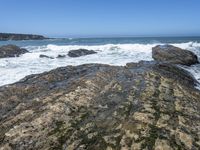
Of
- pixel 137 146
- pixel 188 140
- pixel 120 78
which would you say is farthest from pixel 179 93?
pixel 137 146

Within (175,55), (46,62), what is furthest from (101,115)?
(46,62)

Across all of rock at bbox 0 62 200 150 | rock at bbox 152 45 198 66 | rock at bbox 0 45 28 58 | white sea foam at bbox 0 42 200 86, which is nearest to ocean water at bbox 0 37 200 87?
white sea foam at bbox 0 42 200 86

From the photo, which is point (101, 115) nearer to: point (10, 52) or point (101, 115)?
point (101, 115)

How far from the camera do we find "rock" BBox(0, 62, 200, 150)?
142 inches

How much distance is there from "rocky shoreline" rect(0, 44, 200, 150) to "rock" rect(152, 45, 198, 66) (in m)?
12.3

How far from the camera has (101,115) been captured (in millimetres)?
4211

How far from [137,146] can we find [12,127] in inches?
67.4

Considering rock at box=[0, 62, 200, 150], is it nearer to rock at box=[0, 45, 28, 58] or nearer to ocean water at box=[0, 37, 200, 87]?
ocean water at box=[0, 37, 200, 87]

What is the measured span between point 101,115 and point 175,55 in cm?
1662

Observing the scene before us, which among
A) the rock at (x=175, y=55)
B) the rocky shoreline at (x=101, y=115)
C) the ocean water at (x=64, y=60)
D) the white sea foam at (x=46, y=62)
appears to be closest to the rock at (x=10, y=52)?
the ocean water at (x=64, y=60)

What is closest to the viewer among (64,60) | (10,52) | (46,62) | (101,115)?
(101,115)

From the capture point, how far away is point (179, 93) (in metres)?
5.29

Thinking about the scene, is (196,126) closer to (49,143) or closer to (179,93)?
(179,93)

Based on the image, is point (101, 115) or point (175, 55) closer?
point (101, 115)
